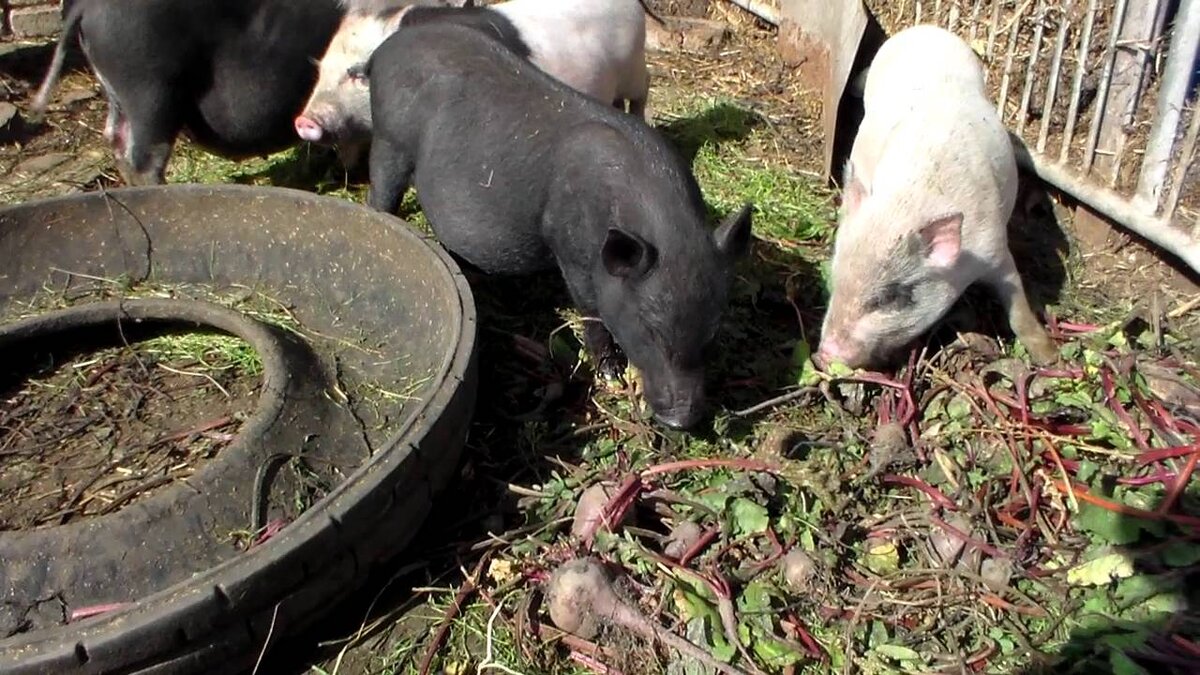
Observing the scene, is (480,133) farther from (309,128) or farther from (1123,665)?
(1123,665)

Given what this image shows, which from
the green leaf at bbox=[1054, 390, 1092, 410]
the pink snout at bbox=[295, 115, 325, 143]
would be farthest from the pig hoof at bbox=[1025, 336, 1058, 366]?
the pink snout at bbox=[295, 115, 325, 143]

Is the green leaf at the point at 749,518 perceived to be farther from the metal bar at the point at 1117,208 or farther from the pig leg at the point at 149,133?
the pig leg at the point at 149,133

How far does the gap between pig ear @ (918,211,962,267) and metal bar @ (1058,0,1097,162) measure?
132cm

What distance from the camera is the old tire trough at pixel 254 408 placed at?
2.77 m

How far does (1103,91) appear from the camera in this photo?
4727 millimetres

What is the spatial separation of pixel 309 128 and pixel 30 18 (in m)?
3.25

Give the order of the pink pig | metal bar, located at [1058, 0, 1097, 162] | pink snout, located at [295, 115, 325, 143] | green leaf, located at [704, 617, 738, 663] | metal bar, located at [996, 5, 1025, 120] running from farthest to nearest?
1. pink snout, located at [295, 115, 325, 143]
2. metal bar, located at [996, 5, 1025, 120]
3. metal bar, located at [1058, 0, 1097, 162]
4. the pink pig
5. green leaf, located at [704, 617, 738, 663]

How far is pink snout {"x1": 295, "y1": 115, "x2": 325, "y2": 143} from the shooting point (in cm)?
547

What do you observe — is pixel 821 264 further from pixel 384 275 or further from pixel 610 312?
pixel 384 275

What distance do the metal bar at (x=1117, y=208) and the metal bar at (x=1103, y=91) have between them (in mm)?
108

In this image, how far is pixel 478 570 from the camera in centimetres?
343

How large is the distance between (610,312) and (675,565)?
0.98 m

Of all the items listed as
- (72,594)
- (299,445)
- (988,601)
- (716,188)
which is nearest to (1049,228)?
(716,188)

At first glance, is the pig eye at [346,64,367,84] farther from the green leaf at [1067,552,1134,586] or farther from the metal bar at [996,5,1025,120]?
A: the green leaf at [1067,552,1134,586]
